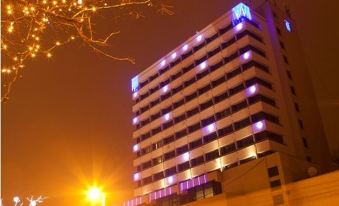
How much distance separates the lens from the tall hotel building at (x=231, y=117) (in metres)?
48.8

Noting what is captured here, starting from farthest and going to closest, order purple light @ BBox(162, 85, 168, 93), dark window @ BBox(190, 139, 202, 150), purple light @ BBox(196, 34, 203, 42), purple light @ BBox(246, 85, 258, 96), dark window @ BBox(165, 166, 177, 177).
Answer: purple light @ BBox(162, 85, 168, 93)
purple light @ BBox(196, 34, 203, 42)
dark window @ BBox(165, 166, 177, 177)
dark window @ BBox(190, 139, 202, 150)
purple light @ BBox(246, 85, 258, 96)

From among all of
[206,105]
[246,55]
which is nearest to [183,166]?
[206,105]

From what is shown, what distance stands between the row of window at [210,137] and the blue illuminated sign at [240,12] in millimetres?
14623

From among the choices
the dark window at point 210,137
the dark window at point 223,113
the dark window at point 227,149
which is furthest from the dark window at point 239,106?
the dark window at point 227,149

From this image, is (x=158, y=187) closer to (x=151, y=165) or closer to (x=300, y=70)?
(x=151, y=165)

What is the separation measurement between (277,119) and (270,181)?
37.7 feet

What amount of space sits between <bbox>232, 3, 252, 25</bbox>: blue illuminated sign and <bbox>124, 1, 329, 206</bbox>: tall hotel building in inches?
5.6

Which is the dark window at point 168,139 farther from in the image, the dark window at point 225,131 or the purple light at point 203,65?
the purple light at point 203,65

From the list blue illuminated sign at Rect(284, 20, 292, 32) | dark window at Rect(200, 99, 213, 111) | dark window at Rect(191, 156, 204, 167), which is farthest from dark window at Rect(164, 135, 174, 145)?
blue illuminated sign at Rect(284, 20, 292, 32)

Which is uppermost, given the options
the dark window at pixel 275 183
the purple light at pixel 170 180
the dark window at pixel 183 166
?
the dark window at pixel 183 166

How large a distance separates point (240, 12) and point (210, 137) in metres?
17.5

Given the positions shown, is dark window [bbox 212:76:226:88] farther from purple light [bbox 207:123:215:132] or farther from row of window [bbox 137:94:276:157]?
purple light [bbox 207:123:215:132]

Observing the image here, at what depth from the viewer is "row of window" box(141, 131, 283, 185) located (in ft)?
163

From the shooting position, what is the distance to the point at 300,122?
2178 inches
